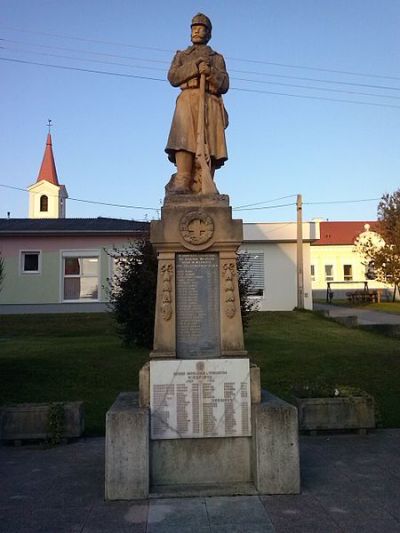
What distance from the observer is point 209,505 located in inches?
186

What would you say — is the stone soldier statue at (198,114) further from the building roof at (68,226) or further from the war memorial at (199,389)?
the building roof at (68,226)

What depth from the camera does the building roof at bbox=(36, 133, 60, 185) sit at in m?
61.2

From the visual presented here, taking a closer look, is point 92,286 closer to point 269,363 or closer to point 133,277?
point 133,277

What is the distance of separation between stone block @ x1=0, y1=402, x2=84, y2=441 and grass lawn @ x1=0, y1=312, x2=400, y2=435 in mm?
654

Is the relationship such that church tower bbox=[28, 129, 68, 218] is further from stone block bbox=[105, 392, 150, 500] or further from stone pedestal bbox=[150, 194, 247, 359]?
stone block bbox=[105, 392, 150, 500]

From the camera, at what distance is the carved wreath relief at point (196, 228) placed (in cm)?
572

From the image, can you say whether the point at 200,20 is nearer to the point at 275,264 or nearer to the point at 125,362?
the point at 125,362

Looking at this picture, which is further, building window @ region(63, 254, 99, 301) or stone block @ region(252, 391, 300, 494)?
building window @ region(63, 254, 99, 301)

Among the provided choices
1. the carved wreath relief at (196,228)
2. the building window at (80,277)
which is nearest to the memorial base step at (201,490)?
the carved wreath relief at (196,228)

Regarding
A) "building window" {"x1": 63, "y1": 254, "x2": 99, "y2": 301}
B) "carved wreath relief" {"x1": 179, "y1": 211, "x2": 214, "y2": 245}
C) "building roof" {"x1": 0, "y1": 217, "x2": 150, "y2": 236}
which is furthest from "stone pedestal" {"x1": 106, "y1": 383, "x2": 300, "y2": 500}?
"building window" {"x1": 63, "y1": 254, "x2": 99, "y2": 301}

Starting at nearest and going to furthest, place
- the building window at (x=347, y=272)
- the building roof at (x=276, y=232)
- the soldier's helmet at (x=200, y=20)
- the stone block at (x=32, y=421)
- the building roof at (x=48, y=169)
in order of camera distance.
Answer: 1. the soldier's helmet at (x=200, y=20)
2. the stone block at (x=32, y=421)
3. the building roof at (x=276, y=232)
4. the building window at (x=347, y=272)
5. the building roof at (x=48, y=169)

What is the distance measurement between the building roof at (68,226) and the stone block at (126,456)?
62.3 ft

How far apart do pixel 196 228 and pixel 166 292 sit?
75cm

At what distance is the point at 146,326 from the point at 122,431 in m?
10.1
